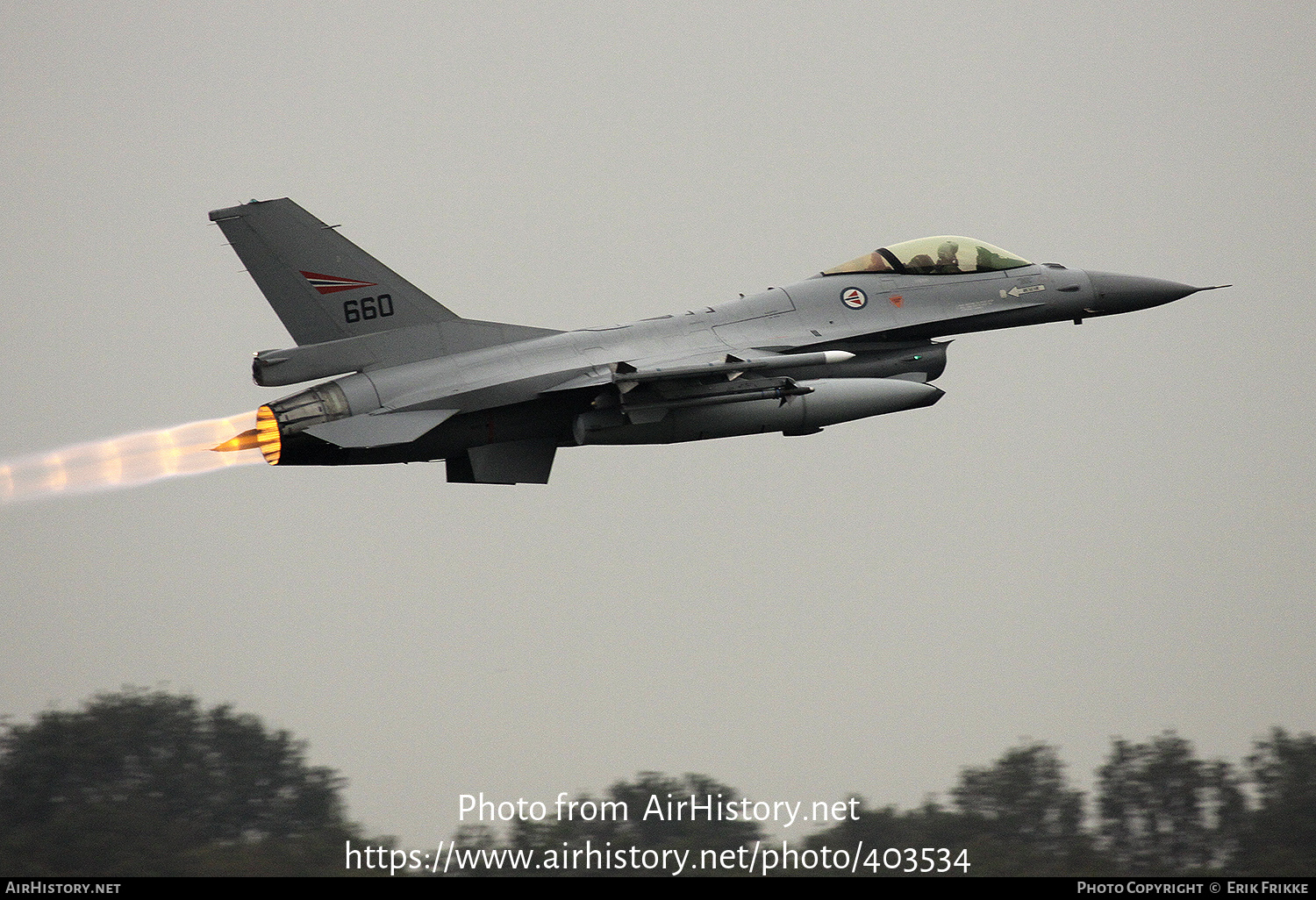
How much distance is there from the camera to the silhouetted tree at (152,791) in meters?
31.3

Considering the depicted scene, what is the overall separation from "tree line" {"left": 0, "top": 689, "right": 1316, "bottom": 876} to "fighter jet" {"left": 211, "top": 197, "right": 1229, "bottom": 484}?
1424cm

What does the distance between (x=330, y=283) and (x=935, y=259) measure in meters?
8.37

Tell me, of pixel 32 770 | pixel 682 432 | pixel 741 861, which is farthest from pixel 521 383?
pixel 32 770

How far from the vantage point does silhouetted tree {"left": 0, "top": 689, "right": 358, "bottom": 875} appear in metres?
31.3

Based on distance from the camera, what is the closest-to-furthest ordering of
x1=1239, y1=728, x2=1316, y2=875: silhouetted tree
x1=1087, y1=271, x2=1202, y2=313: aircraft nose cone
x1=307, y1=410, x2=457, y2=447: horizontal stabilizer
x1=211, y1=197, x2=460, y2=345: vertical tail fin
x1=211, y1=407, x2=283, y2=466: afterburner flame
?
x1=307, y1=410, x2=457, y2=447: horizontal stabilizer, x1=211, y1=407, x2=283, y2=466: afterburner flame, x1=211, y1=197, x2=460, y2=345: vertical tail fin, x1=1087, y1=271, x2=1202, y2=313: aircraft nose cone, x1=1239, y1=728, x2=1316, y2=875: silhouetted tree

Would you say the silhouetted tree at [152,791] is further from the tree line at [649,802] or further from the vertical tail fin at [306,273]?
the vertical tail fin at [306,273]

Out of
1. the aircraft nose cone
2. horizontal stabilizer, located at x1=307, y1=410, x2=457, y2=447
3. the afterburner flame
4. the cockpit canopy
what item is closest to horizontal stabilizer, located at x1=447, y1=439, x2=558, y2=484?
horizontal stabilizer, located at x1=307, y1=410, x2=457, y2=447

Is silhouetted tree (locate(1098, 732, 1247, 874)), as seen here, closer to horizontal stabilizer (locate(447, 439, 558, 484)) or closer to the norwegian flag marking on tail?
horizontal stabilizer (locate(447, 439, 558, 484))

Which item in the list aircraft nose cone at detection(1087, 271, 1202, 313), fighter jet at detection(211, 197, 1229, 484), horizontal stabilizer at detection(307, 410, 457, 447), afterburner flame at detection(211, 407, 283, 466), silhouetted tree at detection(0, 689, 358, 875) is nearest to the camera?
horizontal stabilizer at detection(307, 410, 457, 447)

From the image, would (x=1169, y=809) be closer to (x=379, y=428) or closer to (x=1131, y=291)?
(x=1131, y=291)

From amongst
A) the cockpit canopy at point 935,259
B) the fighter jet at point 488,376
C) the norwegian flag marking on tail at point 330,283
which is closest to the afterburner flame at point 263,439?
the fighter jet at point 488,376

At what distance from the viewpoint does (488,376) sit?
19484 mm

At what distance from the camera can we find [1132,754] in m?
36.6
